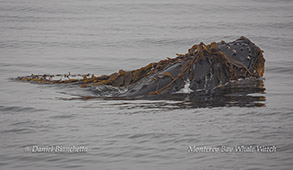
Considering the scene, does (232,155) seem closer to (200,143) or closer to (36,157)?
(200,143)

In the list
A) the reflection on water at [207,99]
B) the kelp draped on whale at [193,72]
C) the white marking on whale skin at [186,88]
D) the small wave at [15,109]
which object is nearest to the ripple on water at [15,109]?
the small wave at [15,109]

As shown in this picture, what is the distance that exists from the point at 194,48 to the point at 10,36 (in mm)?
13955

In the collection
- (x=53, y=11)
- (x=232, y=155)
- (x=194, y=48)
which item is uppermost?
(x=53, y=11)

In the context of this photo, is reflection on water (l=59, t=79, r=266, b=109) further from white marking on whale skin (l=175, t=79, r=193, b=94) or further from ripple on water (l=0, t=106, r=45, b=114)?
ripple on water (l=0, t=106, r=45, b=114)

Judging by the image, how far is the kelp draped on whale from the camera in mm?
7988

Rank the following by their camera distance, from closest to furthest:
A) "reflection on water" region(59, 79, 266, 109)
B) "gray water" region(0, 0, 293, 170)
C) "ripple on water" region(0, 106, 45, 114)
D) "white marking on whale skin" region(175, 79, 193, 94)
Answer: "gray water" region(0, 0, 293, 170) < "ripple on water" region(0, 106, 45, 114) < "reflection on water" region(59, 79, 266, 109) < "white marking on whale skin" region(175, 79, 193, 94)

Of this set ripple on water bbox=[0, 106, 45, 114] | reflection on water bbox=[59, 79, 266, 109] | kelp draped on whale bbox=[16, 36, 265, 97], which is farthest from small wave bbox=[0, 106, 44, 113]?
kelp draped on whale bbox=[16, 36, 265, 97]

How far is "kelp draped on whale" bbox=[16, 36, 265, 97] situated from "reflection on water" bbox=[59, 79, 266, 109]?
0.64ft

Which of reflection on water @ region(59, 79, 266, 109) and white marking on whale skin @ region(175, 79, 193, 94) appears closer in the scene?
reflection on water @ region(59, 79, 266, 109)

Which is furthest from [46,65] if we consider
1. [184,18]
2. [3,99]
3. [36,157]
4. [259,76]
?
[184,18]

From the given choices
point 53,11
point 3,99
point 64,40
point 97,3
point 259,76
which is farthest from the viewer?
point 97,3

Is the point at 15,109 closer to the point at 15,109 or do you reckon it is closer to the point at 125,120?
the point at 15,109

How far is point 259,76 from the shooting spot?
30.1ft

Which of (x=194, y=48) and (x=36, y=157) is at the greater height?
(x=194, y=48)
